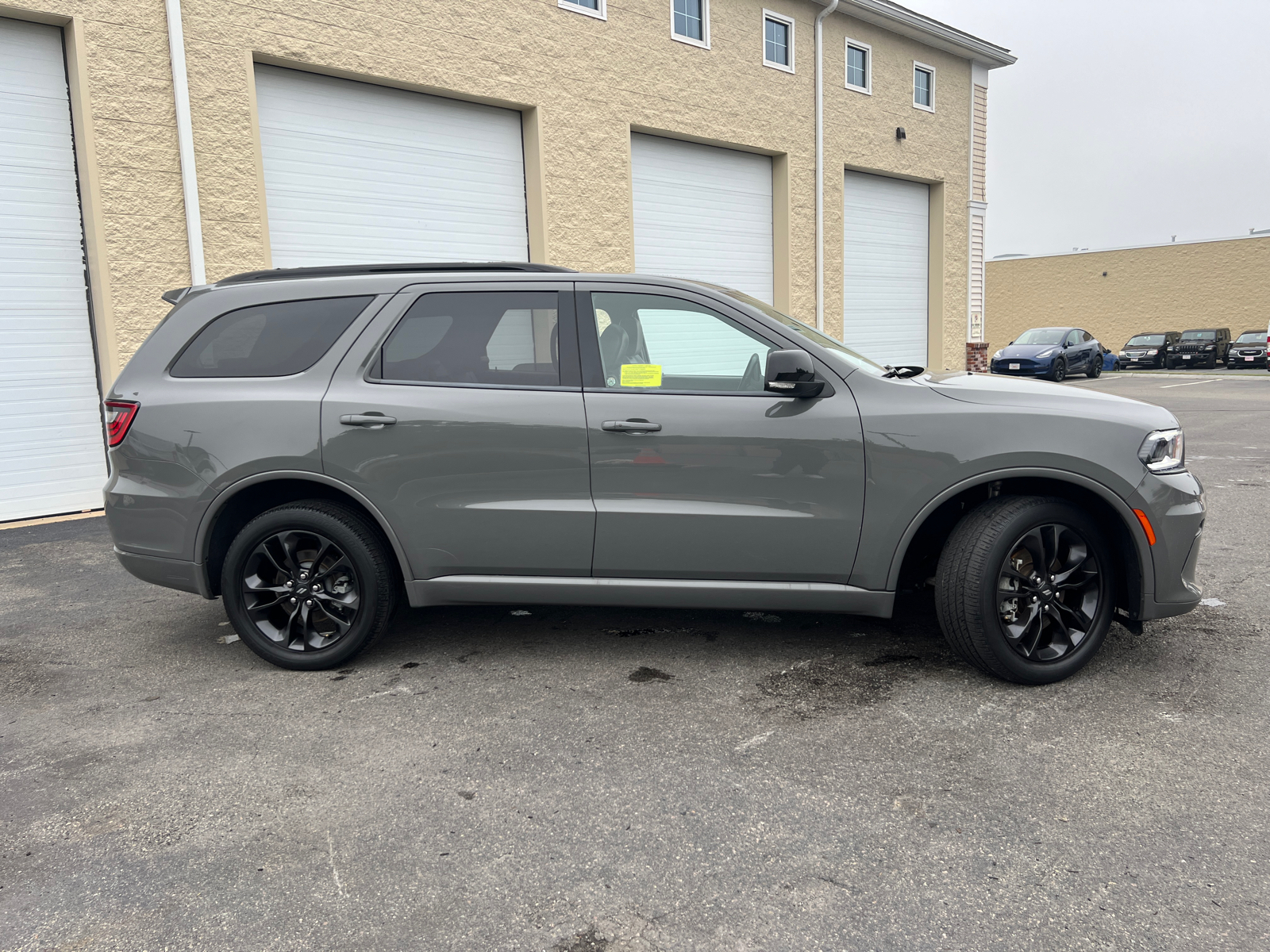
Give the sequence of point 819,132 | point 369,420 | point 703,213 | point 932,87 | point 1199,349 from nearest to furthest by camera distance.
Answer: point 369,420, point 703,213, point 819,132, point 932,87, point 1199,349

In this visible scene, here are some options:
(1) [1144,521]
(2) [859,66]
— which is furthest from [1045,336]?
(1) [1144,521]

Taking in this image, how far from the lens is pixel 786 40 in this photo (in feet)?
47.8

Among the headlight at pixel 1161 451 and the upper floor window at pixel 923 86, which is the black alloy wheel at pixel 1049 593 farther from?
the upper floor window at pixel 923 86

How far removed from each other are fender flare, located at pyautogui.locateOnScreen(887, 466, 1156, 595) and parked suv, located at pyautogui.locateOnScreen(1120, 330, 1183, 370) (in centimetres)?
3320

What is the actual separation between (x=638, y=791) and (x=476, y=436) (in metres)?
1.67

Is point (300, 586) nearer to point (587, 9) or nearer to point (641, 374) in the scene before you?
point (641, 374)

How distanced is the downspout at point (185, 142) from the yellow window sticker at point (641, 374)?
246 inches

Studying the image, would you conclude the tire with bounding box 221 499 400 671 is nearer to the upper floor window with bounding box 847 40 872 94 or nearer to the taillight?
the taillight

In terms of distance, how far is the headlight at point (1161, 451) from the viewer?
357 centimetres

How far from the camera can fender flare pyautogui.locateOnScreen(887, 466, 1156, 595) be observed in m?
3.54

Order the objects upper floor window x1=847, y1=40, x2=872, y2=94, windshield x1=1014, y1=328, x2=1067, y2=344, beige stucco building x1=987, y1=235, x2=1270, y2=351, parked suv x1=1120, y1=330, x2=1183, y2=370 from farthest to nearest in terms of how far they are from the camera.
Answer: beige stucco building x1=987, y1=235, x2=1270, y2=351 < parked suv x1=1120, y1=330, x2=1183, y2=370 < windshield x1=1014, y1=328, x2=1067, y2=344 < upper floor window x1=847, y1=40, x2=872, y2=94

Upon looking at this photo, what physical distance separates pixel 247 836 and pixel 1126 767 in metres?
2.85

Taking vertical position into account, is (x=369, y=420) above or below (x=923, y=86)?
below

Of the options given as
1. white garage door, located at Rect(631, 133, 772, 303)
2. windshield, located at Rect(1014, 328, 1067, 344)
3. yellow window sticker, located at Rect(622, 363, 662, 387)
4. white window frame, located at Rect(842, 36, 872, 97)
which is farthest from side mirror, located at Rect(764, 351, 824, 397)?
windshield, located at Rect(1014, 328, 1067, 344)
